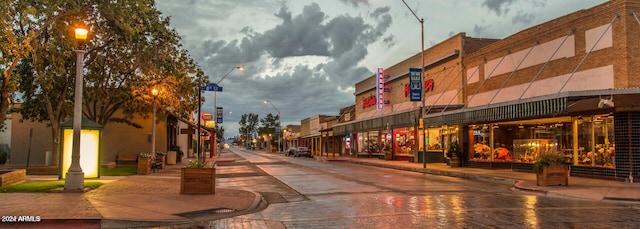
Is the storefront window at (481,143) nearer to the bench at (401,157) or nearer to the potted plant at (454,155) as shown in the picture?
the potted plant at (454,155)

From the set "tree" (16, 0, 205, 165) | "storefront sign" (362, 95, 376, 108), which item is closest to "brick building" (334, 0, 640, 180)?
"storefront sign" (362, 95, 376, 108)

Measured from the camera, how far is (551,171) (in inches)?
704

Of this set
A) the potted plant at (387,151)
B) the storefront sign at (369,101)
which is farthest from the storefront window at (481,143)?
the storefront sign at (369,101)

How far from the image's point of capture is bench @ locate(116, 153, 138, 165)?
35000 mm

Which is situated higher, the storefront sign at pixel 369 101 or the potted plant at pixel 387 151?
the storefront sign at pixel 369 101

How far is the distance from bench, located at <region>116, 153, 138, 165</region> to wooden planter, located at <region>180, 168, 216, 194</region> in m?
22.2

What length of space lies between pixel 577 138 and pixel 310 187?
12.5 meters

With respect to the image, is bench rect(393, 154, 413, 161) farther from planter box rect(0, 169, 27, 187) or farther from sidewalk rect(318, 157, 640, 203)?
planter box rect(0, 169, 27, 187)

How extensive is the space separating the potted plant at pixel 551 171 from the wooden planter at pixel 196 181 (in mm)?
11561

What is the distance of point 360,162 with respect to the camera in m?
42.4

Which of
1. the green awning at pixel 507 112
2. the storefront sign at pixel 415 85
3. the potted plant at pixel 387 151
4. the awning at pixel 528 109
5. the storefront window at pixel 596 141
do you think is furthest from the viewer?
the potted plant at pixel 387 151

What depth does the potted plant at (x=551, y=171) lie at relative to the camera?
17875mm

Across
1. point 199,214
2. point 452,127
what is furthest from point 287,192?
point 452,127

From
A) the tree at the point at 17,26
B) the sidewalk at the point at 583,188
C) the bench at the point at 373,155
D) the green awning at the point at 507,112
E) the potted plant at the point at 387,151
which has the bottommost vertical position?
the sidewalk at the point at 583,188
